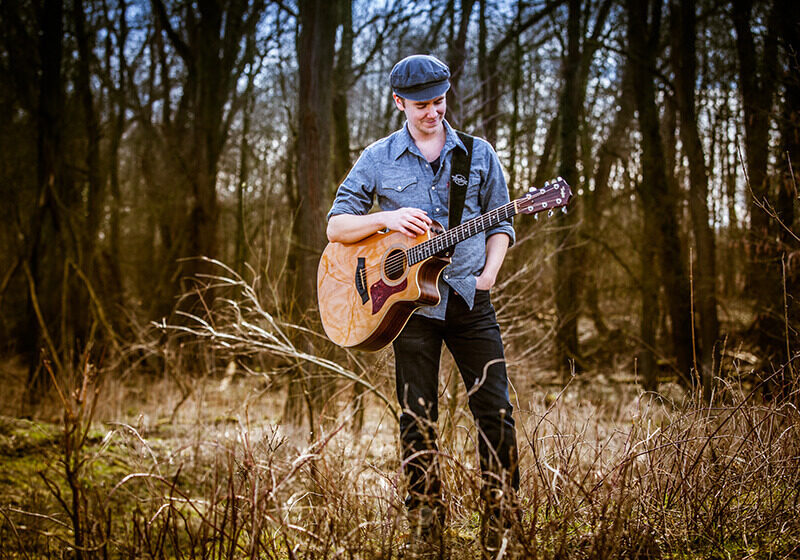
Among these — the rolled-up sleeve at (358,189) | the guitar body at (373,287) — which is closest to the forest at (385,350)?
the guitar body at (373,287)

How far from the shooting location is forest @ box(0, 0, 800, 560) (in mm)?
2652

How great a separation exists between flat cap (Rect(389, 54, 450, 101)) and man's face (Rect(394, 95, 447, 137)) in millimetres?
39

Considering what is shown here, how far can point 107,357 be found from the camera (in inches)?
373

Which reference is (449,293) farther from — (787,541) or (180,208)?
(180,208)

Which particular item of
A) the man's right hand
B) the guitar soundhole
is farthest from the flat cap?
the guitar soundhole

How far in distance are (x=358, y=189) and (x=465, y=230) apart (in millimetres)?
628

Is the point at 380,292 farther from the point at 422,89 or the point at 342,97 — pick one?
the point at 342,97

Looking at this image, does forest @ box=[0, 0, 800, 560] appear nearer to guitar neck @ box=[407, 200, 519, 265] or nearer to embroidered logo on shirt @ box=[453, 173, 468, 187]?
guitar neck @ box=[407, 200, 519, 265]

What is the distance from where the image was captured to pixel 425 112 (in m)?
2.92

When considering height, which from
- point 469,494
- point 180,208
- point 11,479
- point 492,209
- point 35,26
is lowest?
point 11,479

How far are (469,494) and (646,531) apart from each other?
1010 mm

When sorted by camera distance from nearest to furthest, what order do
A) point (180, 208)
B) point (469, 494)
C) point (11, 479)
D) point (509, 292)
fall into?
point (469, 494)
point (11, 479)
point (509, 292)
point (180, 208)

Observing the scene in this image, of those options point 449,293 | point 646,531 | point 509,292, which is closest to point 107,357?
point 509,292

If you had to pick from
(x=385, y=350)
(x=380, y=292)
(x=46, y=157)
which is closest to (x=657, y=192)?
(x=385, y=350)
